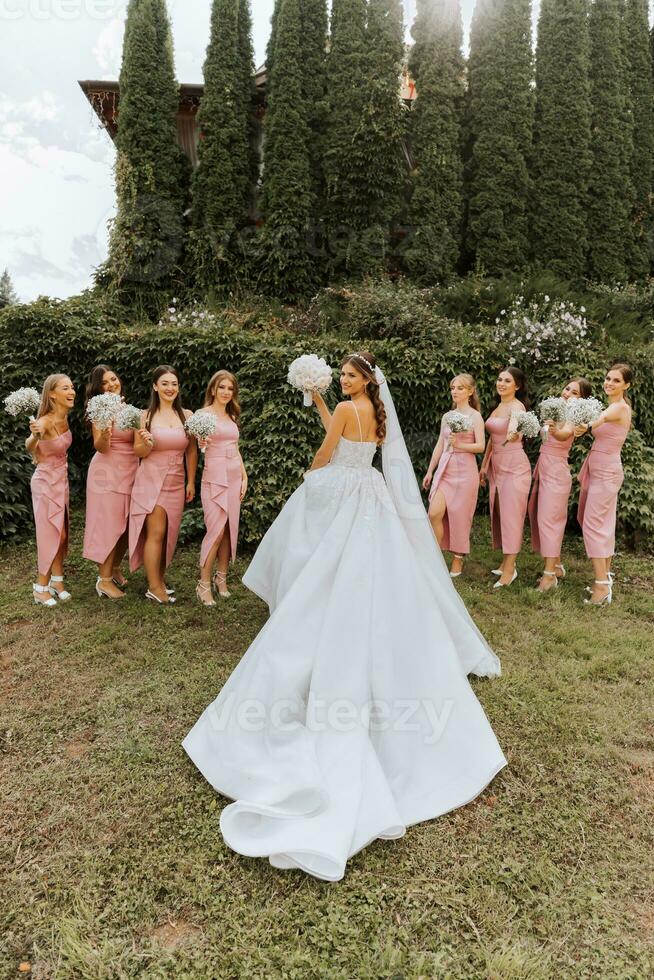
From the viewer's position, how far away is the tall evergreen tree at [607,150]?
1512 centimetres

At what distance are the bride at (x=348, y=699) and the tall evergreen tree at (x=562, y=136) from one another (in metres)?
12.9

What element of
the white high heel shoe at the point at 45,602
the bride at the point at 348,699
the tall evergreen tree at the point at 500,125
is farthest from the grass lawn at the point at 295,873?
the tall evergreen tree at the point at 500,125

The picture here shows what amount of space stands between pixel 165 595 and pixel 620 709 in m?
3.88

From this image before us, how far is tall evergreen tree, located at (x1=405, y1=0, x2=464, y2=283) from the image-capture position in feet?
46.5

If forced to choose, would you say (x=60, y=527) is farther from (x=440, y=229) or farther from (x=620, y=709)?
(x=440, y=229)

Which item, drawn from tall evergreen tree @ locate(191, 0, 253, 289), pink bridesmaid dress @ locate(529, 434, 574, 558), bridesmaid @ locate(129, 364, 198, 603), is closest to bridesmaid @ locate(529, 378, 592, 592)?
pink bridesmaid dress @ locate(529, 434, 574, 558)

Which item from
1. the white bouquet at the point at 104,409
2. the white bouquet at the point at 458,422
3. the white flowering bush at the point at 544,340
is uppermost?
the white flowering bush at the point at 544,340

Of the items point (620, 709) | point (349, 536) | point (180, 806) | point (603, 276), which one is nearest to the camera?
point (180, 806)

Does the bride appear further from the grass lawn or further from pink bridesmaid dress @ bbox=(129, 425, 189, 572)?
pink bridesmaid dress @ bbox=(129, 425, 189, 572)

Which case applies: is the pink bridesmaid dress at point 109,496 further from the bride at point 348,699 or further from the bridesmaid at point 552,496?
the bridesmaid at point 552,496

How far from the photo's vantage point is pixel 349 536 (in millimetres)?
3746

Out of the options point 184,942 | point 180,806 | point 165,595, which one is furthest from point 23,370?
point 184,942

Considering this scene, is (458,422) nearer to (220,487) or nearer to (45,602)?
(220,487)

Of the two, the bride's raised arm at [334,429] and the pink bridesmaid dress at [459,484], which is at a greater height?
the bride's raised arm at [334,429]
